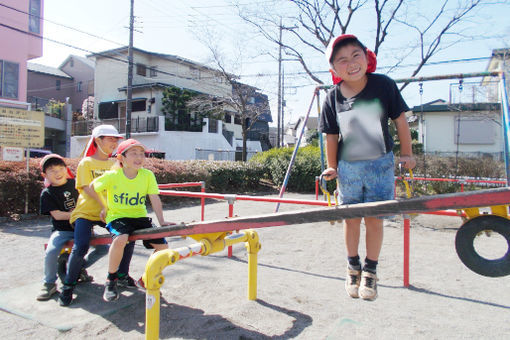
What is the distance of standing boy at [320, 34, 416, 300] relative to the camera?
6.24ft

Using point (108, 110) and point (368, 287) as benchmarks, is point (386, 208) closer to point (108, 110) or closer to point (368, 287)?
point (368, 287)

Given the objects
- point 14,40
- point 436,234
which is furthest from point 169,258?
point 14,40

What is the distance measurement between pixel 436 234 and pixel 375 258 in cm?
480

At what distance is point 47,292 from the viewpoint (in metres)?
2.91

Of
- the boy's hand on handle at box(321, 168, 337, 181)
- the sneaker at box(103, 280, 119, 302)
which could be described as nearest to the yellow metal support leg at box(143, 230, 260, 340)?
the sneaker at box(103, 280, 119, 302)

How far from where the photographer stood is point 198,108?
71.6ft

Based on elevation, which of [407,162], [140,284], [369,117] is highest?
[369,117]

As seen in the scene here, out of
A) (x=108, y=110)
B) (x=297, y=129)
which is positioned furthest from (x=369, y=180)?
(x=297, y=129)

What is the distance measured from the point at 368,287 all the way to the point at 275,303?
1.20 metres

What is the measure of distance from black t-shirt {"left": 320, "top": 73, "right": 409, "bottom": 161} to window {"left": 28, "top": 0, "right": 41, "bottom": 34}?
59.3 feet

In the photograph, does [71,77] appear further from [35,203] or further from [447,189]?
[447,189]

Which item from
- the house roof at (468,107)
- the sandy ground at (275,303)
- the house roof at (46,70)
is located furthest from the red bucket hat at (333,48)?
the house roof at (46,70)

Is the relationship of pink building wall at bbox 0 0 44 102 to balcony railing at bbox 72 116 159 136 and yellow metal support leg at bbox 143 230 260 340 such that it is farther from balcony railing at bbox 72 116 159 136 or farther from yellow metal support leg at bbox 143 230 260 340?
yellow metal support leg at bbox 143 230 260 340

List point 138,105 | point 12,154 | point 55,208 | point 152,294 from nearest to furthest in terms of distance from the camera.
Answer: point 152,294 → point 55,208 → point 12,154 → point 138,105
